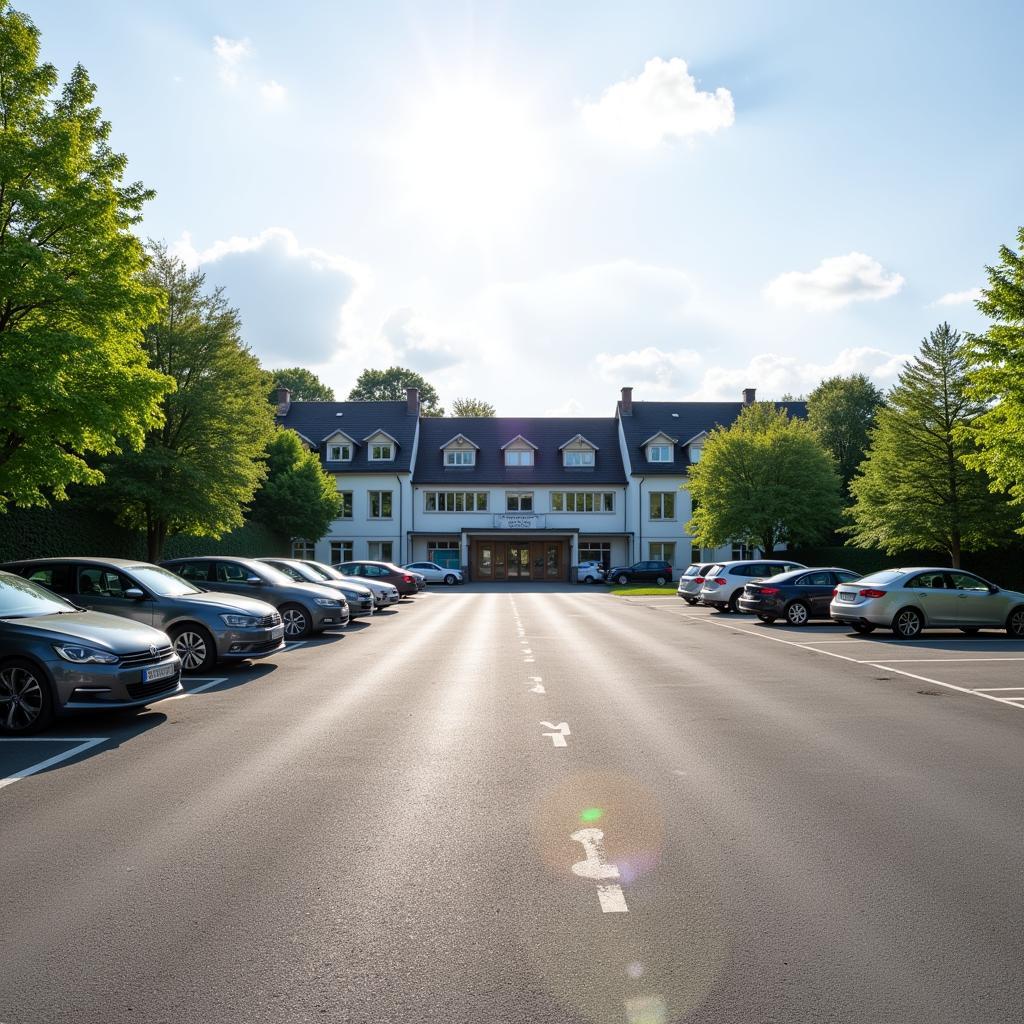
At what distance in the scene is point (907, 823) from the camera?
546 centimetres

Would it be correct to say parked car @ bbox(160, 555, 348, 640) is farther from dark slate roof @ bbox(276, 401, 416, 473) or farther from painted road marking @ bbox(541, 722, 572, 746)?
Answer: dark slate roof @ bbox(276, 401, 416, 473)

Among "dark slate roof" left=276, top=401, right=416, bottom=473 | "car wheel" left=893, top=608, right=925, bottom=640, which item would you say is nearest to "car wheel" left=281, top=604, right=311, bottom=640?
"car wheel" left=893, top=608, right=925, bottom=640

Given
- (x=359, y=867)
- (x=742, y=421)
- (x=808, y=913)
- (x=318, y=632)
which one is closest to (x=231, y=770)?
(x=359, y=867)

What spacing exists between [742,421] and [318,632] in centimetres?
3034

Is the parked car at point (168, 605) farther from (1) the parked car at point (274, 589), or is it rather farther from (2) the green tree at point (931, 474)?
(2) the green tree at point (931, 474)

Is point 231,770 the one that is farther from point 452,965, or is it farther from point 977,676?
point 977,676

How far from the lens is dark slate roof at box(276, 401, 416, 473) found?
193ft

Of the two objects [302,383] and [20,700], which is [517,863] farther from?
[302,383]

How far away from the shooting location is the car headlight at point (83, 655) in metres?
8.38

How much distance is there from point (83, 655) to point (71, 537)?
646 inches

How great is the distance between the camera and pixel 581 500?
58750 millimetres

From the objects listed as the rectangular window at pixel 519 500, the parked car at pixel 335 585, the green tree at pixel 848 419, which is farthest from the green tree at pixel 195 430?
the green tree at pixel 848 419

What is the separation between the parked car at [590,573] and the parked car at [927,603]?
A: 1376 inches

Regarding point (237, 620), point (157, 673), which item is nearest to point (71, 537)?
point (237, 620)
